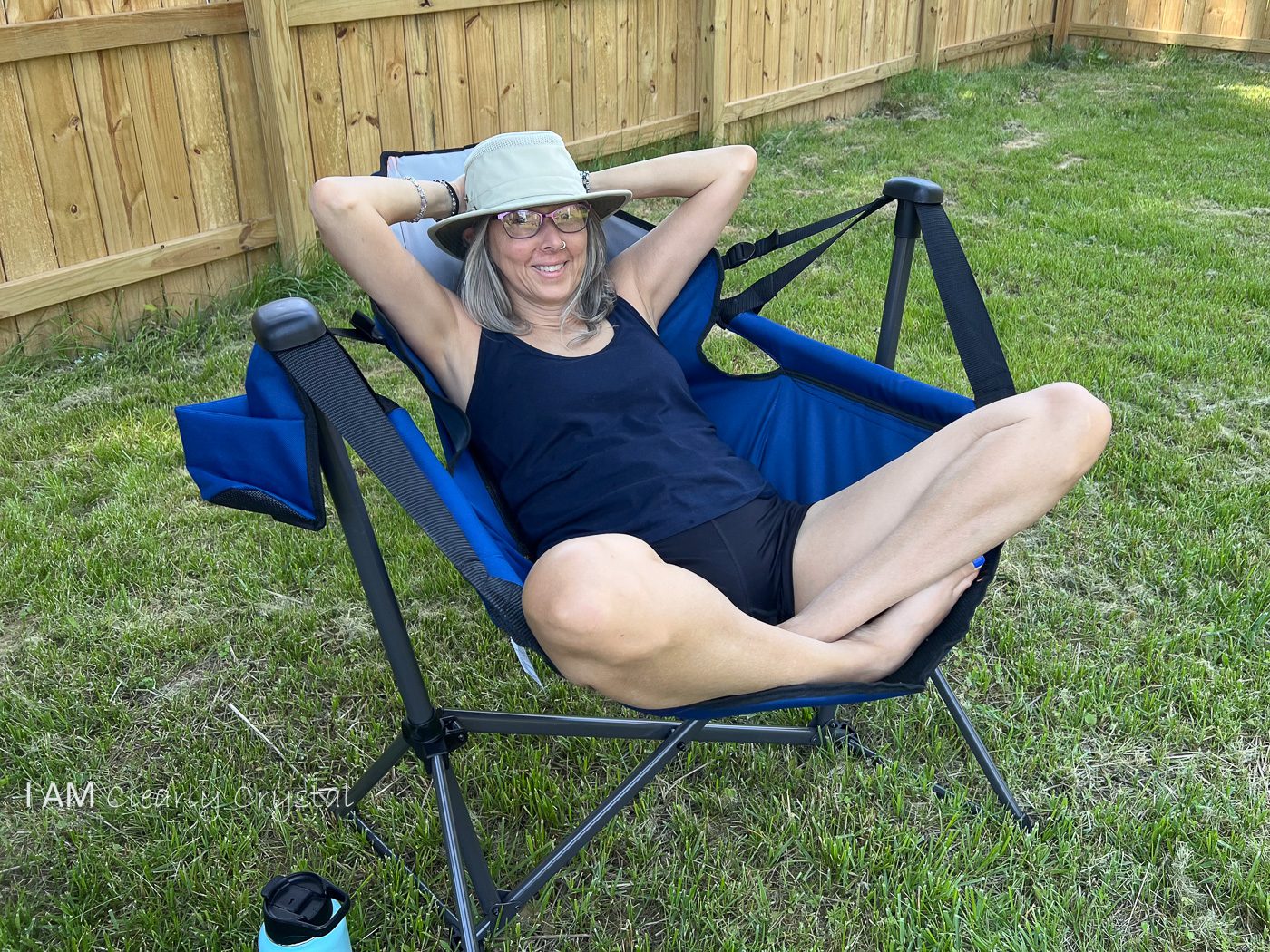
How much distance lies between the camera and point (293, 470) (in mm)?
1474

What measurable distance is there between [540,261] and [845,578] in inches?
33.4

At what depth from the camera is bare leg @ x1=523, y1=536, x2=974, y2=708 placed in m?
1.47

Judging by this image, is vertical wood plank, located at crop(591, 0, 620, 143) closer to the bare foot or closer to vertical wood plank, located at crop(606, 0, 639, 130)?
vertical wood plank, located at crop(606, 0, 639, 130)

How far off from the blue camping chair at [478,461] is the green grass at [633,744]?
0.42 ft

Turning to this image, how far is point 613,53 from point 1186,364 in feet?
10.4

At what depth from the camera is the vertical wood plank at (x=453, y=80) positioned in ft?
14.7

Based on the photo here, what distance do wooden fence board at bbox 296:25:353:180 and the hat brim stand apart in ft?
7.26

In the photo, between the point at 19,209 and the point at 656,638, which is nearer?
the point at 656,638

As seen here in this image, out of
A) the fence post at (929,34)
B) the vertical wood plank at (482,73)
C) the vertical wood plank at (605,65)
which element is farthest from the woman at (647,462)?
the fence post at (929,34)

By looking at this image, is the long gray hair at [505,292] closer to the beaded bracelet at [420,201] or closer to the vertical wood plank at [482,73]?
the beaded bracelet at [420,201]

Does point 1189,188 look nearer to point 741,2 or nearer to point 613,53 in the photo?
point 741,2

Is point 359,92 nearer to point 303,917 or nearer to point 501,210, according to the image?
point 501,210

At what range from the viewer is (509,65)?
4.81 m

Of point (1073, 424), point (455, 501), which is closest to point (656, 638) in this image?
point (455, 501)
